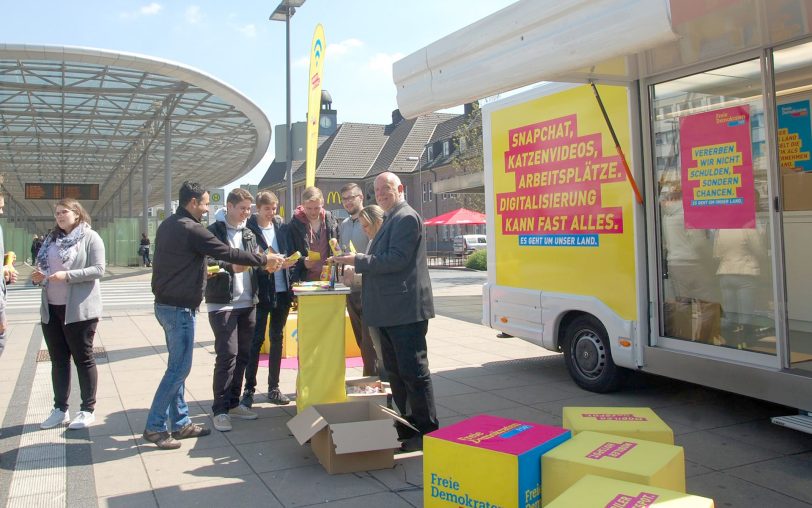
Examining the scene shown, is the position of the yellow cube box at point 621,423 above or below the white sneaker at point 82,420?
above

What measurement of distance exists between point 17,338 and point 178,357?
6598 mm

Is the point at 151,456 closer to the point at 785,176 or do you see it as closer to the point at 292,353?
the point at 292,353

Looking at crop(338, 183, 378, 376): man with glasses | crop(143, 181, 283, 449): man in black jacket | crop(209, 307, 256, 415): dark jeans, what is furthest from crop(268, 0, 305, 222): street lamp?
crop(143, 181, 283, 449): man in black jacket

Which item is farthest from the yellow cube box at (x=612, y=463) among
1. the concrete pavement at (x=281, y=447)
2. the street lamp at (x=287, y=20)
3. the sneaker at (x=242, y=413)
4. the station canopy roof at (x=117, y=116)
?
the station canopy roof at (x=117, y=116)

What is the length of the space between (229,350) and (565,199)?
332 centimetres

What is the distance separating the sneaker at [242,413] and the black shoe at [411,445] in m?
1.46

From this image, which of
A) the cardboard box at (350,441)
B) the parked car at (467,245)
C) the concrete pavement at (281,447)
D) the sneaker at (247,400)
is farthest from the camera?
the parked car at (467,245)

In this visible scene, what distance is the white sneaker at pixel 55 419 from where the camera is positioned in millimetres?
5027

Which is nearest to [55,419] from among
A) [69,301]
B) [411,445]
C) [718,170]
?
[69,301]

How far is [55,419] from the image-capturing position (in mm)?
5066

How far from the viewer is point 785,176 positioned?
16.6ft

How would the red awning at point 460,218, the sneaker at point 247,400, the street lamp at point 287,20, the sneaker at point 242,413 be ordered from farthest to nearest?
the red awning at point 460,218, the street lamp at point 287,20, the sneaker at point 247,400, the sneaker at point 242,413

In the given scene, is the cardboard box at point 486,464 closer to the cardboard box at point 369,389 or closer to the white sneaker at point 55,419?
the cardboard box at point 369,389

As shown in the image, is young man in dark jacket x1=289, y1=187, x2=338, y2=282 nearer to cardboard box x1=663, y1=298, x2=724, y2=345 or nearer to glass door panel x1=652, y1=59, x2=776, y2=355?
glass door panel x1=652, y1=59, x2=776, y2=355
